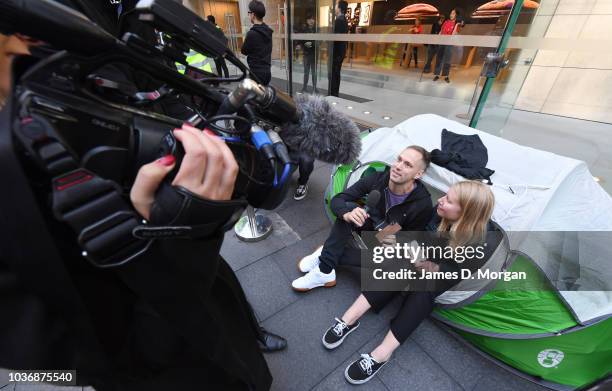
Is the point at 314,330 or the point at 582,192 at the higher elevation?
the point at 582,192

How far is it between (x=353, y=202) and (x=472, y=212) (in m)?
0.71

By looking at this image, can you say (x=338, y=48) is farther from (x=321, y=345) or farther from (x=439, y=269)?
(x=321, y=345)

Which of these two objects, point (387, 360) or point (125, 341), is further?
point (387, 360)

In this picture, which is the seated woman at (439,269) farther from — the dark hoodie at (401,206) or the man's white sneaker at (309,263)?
the man's white sneaker at (309,263)

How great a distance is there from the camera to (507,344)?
1358 mm

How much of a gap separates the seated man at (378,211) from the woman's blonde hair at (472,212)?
285 millimetres

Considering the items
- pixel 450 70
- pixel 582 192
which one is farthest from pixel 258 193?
pixel 450 70

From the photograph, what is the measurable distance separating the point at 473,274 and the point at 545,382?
607 millimetres

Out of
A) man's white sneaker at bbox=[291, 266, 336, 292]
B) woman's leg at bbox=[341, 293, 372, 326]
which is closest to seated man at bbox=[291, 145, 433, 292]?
man's white sneaker at bbox=[291, 266, 336, 292]

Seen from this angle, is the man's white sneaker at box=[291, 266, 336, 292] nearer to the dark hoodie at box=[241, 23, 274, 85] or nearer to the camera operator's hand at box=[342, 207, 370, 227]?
the camera operator's hand at box=[342, 207, 370, 227]

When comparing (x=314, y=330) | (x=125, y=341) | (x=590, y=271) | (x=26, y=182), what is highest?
(x=26, y=182)

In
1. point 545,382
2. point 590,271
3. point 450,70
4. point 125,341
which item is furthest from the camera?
point 450,70

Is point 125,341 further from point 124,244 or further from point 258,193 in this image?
point 258,193

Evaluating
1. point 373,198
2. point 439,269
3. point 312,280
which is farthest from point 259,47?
point 439,269
